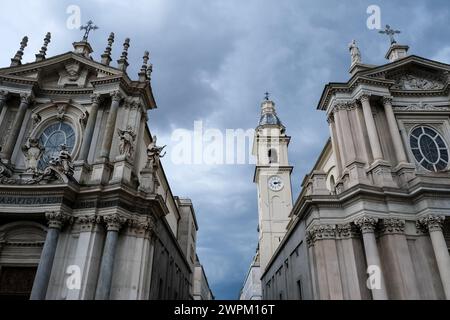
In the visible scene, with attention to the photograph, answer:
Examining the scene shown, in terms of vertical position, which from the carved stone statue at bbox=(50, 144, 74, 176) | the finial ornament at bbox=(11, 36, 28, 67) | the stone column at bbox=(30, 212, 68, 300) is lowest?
the stone column at bbox=(30, 212, 68, 300)

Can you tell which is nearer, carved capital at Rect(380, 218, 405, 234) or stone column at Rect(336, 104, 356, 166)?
carved capital at Rect(380, 218, 405, 234)

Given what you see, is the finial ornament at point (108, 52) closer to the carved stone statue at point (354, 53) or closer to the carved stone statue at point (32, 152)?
the carved stone statue at point (32, 152)

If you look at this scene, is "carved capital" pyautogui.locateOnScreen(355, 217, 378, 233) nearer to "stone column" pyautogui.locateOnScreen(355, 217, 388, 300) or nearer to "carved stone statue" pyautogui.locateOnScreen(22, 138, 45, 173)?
"stone column" pyautogui.locateOnScreen(355, 217, 388, 300)

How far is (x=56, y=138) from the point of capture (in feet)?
69.5

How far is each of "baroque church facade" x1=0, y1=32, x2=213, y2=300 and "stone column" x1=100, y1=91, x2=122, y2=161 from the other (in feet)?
0.20

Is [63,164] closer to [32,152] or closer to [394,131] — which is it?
[32,152]

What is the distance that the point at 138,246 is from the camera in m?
17.0

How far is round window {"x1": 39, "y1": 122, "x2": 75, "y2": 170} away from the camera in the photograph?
816 inches

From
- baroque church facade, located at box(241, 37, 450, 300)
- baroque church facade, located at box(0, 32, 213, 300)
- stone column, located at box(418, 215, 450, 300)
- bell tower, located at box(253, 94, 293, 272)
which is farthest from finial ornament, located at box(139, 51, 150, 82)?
bell tower, located at box(253, 94, 293, 272)

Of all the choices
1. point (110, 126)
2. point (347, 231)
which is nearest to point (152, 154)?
point (110, 126)

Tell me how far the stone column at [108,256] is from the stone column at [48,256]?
7.28 ft

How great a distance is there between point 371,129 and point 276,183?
27.2 m
